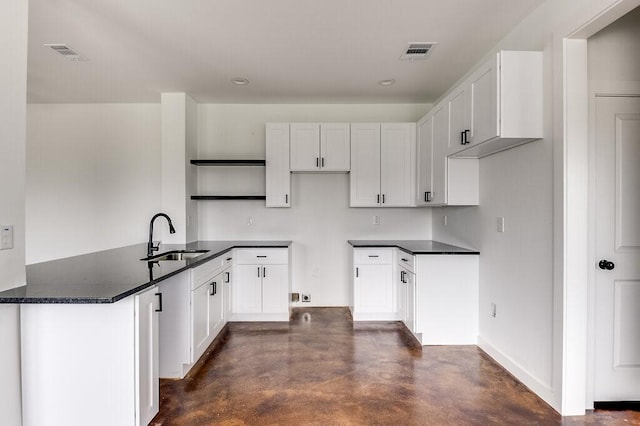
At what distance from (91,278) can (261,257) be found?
7.04ft

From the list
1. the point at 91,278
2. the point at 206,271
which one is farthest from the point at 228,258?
the point at 91,278

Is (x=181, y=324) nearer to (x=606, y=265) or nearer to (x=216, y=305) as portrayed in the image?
(x=216, y=305)

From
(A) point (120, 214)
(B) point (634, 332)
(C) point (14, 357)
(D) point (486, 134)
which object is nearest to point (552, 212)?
(D) point (486, 134)

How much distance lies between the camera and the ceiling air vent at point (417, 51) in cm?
295

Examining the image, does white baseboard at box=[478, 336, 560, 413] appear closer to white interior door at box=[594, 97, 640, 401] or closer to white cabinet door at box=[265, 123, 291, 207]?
white interior door at box=[594, 97, 640, 401]

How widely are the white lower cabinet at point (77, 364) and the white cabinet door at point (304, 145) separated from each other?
9.10 ft

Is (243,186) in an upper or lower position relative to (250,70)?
lower

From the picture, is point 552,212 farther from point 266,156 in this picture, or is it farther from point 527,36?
point 266,156

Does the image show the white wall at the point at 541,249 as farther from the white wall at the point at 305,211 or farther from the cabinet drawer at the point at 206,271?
the cabinet drawer at the point at 206,271

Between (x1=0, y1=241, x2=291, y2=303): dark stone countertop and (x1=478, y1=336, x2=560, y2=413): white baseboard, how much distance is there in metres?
2.55

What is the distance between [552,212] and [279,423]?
216 cm

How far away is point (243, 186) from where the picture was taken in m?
4.58

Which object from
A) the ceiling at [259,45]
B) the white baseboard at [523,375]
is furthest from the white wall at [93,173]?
the white baseboard at [523,375]

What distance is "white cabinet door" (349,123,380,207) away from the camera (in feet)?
13.9
